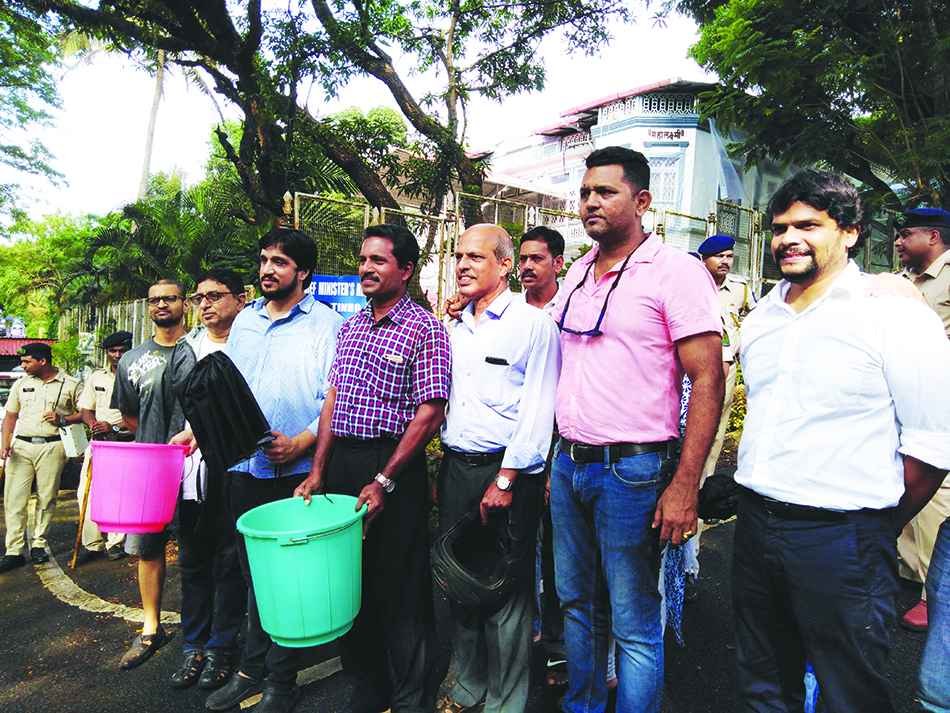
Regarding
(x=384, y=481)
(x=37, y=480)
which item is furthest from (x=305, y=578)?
(x=37, y=480)

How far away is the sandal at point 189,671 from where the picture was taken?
2.95m

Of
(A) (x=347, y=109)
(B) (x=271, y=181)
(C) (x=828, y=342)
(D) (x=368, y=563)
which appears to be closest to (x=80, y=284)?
(B) (x=271, y=181)

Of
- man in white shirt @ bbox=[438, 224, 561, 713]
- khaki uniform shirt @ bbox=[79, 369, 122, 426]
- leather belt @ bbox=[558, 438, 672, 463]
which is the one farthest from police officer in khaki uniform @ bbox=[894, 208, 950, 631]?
khaki uniform shirt @ bbox=[79, 369, 122, 426]

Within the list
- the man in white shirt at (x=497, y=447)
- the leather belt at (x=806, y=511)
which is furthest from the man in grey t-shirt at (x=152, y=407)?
the leather belt at (x=806, y=511)

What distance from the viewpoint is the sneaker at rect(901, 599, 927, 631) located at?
3309 mm

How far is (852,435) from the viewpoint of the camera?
1740 millimetres

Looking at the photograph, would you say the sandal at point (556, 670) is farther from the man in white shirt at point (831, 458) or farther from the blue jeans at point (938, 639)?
the blue jeans at point (938, 639)

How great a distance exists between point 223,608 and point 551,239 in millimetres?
2998

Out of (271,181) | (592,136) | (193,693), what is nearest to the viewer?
(193,693)

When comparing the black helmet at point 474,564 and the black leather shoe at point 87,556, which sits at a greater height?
the black helmet at point 474,564

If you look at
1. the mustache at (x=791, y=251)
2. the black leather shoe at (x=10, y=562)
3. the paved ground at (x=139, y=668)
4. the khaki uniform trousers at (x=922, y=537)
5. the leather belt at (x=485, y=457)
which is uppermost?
the mustache at (x=791, y=251)

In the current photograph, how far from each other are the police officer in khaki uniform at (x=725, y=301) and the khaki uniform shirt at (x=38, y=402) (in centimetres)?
572

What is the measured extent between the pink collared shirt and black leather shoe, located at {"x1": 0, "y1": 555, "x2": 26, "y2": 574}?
514 cm

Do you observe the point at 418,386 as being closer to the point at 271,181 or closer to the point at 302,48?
the point at 271,181
